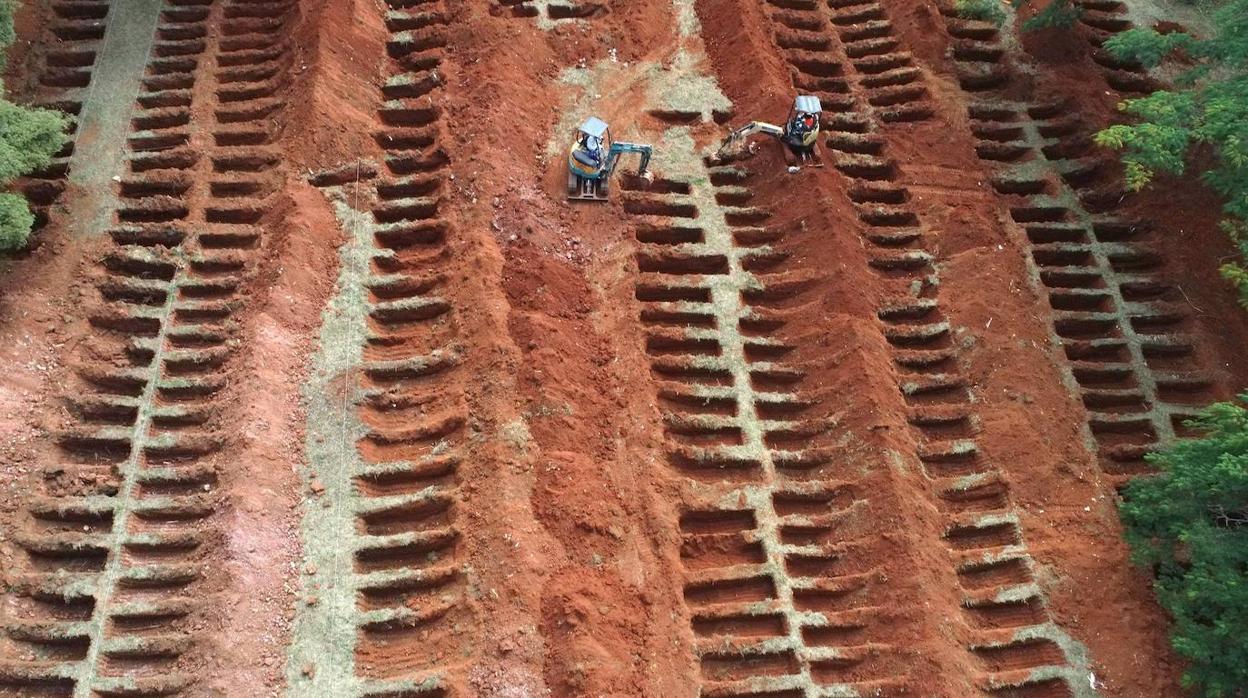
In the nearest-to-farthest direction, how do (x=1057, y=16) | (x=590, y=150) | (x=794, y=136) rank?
(x=590, y=150) < (x=794, y=136) < (x=1057, y=16)

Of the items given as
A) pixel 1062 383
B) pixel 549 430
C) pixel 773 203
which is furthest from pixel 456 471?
pixel 1062 383

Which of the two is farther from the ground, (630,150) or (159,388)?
(630,150)

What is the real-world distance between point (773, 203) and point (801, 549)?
3768mm

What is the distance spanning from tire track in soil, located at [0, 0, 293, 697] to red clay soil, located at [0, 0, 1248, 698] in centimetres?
27

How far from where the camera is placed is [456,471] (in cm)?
734

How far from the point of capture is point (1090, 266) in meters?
8.93

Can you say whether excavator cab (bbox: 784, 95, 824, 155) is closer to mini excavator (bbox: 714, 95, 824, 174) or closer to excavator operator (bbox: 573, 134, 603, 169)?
mini excavator (bbox: 714, 95, 824, 174)

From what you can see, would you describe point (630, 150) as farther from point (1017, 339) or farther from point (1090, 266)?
point (1090, 266)

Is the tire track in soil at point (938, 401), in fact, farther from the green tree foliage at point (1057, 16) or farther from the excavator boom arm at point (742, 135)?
the green tree foliage at point (1057, 16)

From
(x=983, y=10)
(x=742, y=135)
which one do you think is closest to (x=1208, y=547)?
(x=742, y=135)

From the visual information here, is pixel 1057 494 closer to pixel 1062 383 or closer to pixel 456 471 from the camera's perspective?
pixel 1062 383

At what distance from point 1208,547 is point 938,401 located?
97.3 inches

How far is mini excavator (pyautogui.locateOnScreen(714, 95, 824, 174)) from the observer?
8.80 metres

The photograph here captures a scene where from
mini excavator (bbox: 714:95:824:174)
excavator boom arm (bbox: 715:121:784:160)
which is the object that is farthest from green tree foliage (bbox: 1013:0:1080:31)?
excavator boom arm (bbox: 715:121:784:160)
